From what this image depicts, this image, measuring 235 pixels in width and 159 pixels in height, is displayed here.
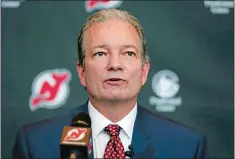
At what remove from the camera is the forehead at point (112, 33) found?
98cm

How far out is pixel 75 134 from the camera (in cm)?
79

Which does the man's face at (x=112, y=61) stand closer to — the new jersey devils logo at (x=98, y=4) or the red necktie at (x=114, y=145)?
the red necktie at (x=114, y=145)

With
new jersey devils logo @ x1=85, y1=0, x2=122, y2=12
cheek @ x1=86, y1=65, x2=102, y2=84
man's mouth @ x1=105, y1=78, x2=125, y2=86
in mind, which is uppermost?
new jersey devils logo @ x1=85, y1=0, x2=122, y2=12

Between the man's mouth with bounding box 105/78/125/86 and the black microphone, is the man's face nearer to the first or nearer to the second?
the man's mouth with bounding box 105/78/125/86

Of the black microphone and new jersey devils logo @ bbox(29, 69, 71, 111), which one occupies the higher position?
new jersey devils logo @ bbox(29, 69, 71, 111)

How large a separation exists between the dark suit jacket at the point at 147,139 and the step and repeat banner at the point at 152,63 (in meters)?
0.52

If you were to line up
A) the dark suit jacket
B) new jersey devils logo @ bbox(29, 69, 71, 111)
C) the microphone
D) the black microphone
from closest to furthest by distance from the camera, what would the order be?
the microphone
the black microphone
the dark suit jacket
new jersey devils logo @ bbox(29, 69, 71, 111)

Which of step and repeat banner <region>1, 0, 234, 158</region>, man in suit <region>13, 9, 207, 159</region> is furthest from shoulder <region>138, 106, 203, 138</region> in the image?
step and repeat banner <region>1, 0, 234, 158</region>

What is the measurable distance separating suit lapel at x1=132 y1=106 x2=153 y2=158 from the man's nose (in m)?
0.18

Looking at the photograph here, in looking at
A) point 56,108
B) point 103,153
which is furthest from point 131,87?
point 56,108

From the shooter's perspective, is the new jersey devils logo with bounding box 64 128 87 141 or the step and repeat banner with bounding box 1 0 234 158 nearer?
the new jersey devils logo with bounding box 64 128 87 141

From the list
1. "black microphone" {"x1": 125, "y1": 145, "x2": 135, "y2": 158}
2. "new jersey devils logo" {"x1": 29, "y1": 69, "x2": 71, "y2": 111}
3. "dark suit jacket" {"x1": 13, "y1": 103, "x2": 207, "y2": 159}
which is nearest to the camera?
"black microphone" {"x1": 125, "y1": 145, "x2": 135, "y2": 158}

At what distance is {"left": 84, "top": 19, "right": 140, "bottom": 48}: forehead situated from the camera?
983mm

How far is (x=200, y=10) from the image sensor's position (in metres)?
1.73
